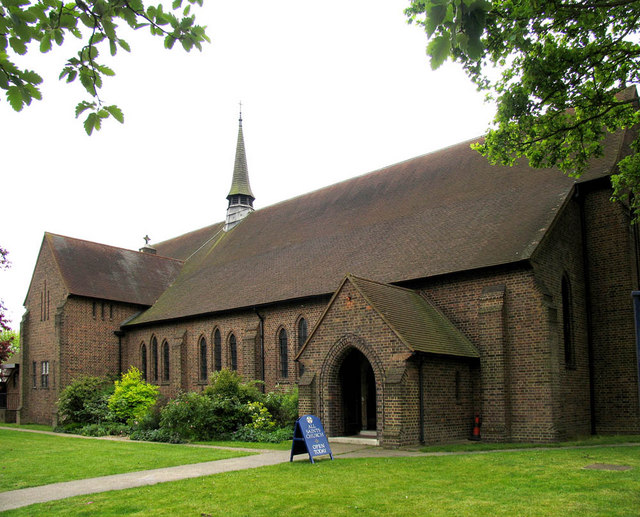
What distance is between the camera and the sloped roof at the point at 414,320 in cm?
1805

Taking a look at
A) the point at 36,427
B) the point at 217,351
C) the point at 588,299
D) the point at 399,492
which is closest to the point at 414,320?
the point at 588,299

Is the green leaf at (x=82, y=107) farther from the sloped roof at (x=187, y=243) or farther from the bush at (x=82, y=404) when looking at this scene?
the sloped roof at (x=187, y=243)

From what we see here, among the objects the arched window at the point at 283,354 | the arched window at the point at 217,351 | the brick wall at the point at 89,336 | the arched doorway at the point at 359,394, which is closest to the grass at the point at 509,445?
the arched doorway at the point at 359,394

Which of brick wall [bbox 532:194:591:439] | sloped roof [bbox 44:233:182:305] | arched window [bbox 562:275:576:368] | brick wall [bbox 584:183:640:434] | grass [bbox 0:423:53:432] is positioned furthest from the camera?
sloped roof [bbox 44:233:182:305]

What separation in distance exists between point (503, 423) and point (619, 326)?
542cm

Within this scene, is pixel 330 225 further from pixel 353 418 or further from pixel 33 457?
pixel 33 457

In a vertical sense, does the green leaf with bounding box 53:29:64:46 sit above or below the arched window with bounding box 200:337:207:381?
above

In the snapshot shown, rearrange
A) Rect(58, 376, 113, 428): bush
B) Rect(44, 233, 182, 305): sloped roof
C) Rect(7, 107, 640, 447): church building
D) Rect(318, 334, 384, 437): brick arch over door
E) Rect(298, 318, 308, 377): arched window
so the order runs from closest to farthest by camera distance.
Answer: Rect(7, 107, 640, 447): church building → Rect(318, 334, 384, 437): brick arch over door → Rect(298, 318, 308, 377): arched window → Rect(58, 376, 113, 428): bush → Rect(44, 233, 182, 305): sloped roof

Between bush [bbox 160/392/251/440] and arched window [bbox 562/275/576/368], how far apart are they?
10927mm

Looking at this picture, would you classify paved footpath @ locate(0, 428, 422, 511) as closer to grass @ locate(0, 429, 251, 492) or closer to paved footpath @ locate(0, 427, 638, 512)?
paved footpath @ locate(0, 427, 638, 512)

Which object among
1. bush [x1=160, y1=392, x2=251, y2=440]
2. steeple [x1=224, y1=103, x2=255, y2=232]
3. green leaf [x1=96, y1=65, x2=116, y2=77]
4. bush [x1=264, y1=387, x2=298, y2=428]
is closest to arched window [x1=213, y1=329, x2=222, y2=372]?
bush [x1=264, y1=387, x2=298, y2=428]

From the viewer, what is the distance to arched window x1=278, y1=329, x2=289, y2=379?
86.4ft

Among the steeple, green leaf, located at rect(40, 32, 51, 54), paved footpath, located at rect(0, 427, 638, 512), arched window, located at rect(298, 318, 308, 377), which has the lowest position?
paved footpath, located at rect(0, 427, 638, 512)

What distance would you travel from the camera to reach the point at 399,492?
10523 mm
